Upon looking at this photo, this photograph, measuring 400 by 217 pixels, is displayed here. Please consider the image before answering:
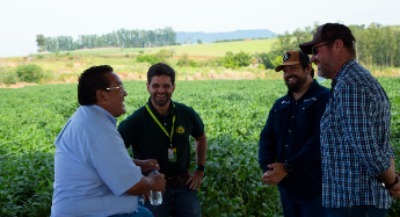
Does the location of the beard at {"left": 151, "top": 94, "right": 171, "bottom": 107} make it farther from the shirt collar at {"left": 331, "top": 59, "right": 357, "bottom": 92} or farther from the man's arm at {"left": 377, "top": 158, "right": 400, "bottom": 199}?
the man's arm at {"left": 377, "top": 158, "right": 400, "bottom": 199}

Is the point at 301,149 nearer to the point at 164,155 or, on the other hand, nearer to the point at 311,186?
the point at 311,186

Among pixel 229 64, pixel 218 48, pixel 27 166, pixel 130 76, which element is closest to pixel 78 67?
pixel 130 76

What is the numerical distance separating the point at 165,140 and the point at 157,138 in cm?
7

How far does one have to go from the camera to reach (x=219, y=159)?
6.20 meters

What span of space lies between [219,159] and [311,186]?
243cm

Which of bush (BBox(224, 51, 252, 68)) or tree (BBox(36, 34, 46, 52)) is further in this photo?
tree (BBox(36, 34, 46, 52))

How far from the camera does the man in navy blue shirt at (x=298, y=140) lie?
12.6ft

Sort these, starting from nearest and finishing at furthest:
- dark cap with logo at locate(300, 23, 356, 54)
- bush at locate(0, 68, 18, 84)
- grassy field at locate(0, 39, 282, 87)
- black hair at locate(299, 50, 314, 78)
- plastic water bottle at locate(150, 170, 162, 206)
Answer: dark cap with logo at locate(300, 23, 356, 54)
plastic water bottle at locate(150, 170, 162, 206)
black hair at locate(299, 50, 314, 78)
bush at locate(0, 68, 18, 84)
grassy field at locate(0, 39, 282, 87)

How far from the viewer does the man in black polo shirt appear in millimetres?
4027

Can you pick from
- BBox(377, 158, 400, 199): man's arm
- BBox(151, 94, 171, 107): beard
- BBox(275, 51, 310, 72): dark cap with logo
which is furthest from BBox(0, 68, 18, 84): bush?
BBox(377, 158, 400, 199): man's arm

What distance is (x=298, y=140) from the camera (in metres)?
3.90

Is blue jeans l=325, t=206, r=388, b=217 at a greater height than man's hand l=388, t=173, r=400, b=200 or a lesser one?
lesser

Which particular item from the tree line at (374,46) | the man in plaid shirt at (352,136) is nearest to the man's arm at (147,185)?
the man in plaid shirt at (352,136)

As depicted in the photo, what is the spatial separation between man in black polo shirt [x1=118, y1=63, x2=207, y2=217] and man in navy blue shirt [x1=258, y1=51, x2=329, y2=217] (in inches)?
27.2
